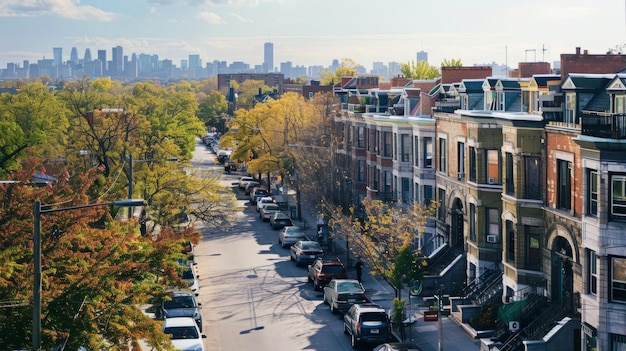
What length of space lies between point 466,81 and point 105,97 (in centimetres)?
6496

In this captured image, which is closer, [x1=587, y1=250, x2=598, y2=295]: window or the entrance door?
[x1=587, y1=250, x2=598, y2=295]: window

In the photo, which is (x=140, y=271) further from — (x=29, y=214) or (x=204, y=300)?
(x=204, y=300)

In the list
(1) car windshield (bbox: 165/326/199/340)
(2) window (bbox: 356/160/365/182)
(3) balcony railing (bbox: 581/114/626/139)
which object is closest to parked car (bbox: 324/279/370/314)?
(1) car windshield (bbox: 165/326/199/340)

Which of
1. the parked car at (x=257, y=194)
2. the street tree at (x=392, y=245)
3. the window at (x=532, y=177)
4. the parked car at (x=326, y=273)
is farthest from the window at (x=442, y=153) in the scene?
the parked car at (x=257, y=194)

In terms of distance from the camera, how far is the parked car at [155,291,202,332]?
127 feet

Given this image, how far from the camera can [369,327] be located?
35750 mm

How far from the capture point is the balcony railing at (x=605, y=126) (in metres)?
28.3

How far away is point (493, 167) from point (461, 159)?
4.59m

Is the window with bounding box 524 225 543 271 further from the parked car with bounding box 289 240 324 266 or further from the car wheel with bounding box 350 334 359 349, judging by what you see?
the parked car with bounding box 289 240 324 266

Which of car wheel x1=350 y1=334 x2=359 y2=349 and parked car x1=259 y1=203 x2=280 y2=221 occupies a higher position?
parked car x1=259 y1=203 x2=280 y2=221

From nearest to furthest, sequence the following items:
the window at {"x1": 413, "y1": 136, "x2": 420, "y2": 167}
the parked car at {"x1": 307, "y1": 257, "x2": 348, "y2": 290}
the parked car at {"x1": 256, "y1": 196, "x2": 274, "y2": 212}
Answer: the parked car at {"x1": 307, "y1": 257, "x2": 348, "y2": 290} < the window at {"x1": 413, "y1": 136, "x2": 420, "y2": 167} < the parked car at {"x1": 256, "y1": 196, "x2": 274, "y2": 212}

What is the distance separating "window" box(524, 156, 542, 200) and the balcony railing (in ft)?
19.5

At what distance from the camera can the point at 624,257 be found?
1133 inches

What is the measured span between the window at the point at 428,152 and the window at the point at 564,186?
667 inches
